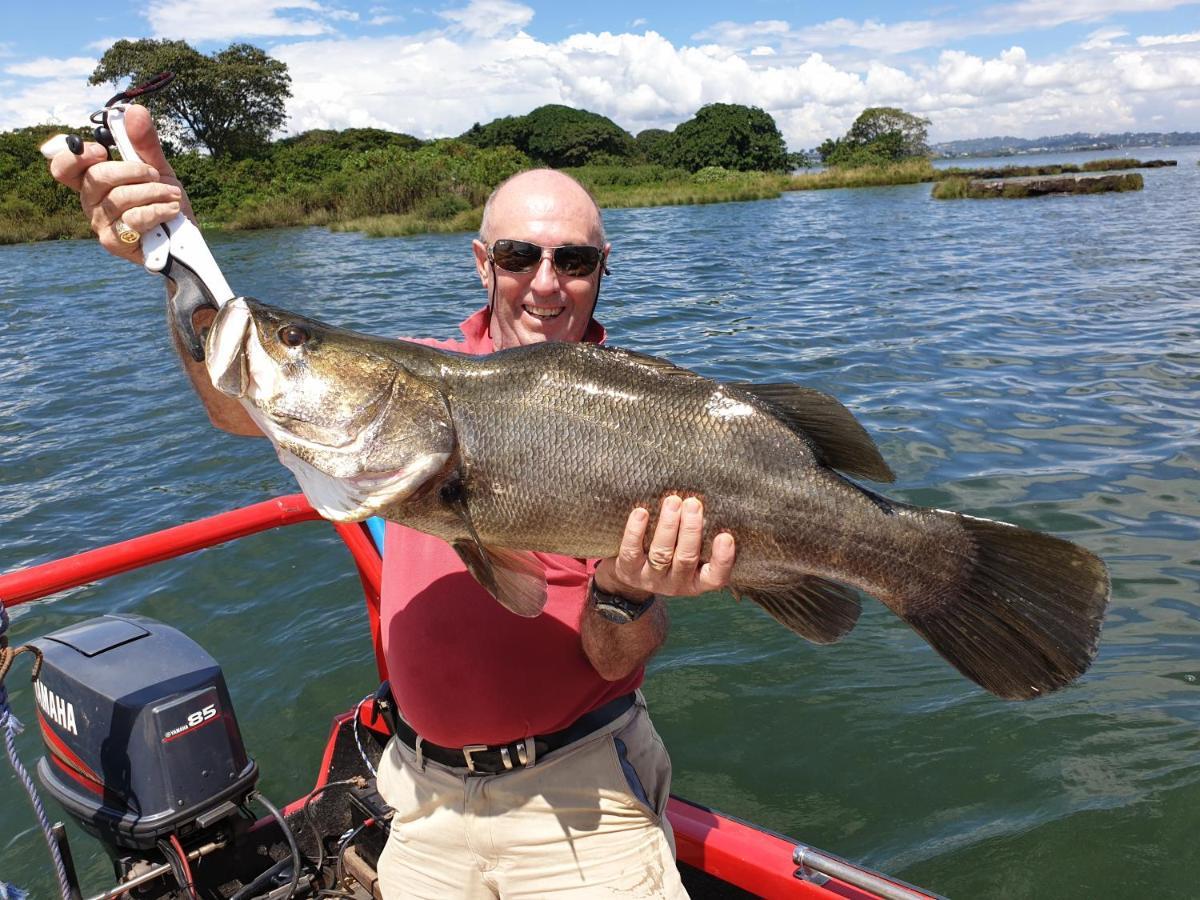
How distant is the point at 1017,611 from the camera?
2352 millimetres

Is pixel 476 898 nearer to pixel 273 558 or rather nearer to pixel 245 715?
pixel 245 715

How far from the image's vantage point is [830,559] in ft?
7.72

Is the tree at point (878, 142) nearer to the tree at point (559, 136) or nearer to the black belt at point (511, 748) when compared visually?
the tree at point (559, 136)

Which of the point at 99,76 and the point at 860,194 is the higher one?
the point at 99,76

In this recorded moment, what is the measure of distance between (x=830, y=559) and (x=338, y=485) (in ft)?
4.47

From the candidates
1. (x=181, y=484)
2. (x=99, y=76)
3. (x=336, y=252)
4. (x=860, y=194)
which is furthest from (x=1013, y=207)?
(x=99, y=76)

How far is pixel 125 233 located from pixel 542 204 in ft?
4.56

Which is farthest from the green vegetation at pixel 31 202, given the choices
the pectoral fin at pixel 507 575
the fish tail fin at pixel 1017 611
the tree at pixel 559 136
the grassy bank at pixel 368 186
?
the fish tail fin at pixel 1017 611

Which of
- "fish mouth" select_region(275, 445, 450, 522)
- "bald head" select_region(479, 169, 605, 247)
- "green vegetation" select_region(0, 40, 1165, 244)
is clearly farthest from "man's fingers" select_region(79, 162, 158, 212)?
"green vegetation" select_region(0, 40, 1165, 244)

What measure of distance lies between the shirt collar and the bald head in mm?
307

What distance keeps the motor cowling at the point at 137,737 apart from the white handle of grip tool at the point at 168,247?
1587 millimetres

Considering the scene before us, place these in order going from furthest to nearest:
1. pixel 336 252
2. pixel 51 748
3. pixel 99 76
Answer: pixel 99 76 → pixel 336 252 → pixel 51 748

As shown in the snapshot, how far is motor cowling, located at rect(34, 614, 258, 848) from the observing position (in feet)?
10.1

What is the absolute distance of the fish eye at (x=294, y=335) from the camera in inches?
91.6
